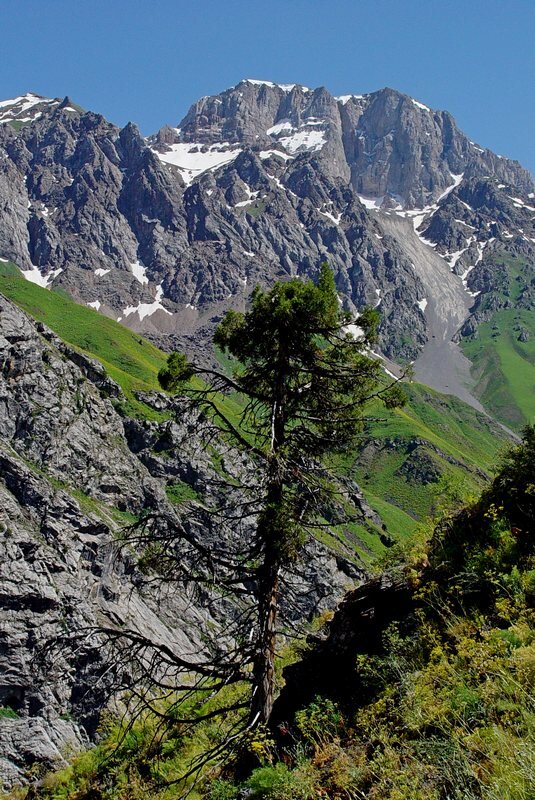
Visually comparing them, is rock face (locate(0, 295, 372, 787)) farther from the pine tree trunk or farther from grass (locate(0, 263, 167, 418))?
grass (locate(0, 263, 167, 418))

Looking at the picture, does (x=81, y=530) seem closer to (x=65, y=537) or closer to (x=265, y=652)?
(x=65, y=537)

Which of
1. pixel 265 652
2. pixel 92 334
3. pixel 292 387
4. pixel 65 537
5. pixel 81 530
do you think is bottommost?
pixel 65 537

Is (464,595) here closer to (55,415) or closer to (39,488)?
(39,488)

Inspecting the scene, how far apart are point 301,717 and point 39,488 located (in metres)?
51.5

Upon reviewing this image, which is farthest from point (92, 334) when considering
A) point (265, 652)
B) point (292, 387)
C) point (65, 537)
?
point (265, 652)

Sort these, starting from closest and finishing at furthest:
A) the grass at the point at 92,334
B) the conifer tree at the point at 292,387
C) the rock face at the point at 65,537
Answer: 1. the conifer tree at the point at 292,387
2. the rock face at the point at 65,537
3. the grass at the point at 92,334

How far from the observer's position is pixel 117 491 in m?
73.2

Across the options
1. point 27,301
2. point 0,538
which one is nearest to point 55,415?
point 0,538

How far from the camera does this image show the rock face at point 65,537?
1495 inches

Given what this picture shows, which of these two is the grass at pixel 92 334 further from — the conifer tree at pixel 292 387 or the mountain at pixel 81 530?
the conifer tree at pixel 292 387

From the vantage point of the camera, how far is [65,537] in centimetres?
5378

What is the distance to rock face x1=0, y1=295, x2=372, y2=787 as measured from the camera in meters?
38.0

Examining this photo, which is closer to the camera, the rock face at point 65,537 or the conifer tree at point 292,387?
the conifer tree at point 292,387

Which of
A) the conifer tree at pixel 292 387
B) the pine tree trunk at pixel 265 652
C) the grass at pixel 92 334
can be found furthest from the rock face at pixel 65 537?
the grass at pixel 92 334
